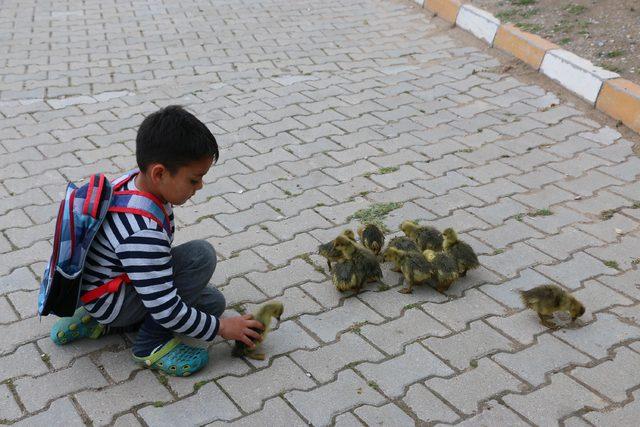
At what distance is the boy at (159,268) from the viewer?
338cm

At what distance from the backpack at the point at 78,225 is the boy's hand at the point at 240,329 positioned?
55 cm

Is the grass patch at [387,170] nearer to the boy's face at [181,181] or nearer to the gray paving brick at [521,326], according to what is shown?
the gray paving brick at [521,326]

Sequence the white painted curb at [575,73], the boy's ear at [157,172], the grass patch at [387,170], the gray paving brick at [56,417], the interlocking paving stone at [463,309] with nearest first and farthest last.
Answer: the gray paving brick at [56,417] < the boy's ear at [157,172] < the interlocking paving stone at [463,309] < the grass patch at [387,170] < the white painted curb at [575,73]

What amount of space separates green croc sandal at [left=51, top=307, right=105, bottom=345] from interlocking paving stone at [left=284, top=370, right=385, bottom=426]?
43.4 inches

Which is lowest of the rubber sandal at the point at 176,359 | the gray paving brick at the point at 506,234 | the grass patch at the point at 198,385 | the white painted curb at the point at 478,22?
the grass patch at the point at 198,385

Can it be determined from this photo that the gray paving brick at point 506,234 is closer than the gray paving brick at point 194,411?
No

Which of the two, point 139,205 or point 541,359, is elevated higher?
point 139,205

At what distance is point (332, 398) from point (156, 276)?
991mm

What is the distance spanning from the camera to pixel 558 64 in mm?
7586

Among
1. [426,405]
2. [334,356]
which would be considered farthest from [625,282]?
[334,356]

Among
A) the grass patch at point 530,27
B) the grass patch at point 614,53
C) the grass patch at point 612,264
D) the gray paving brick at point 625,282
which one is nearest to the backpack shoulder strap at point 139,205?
the gray paving brick at point 625,282

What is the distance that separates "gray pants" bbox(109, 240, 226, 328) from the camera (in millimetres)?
3615

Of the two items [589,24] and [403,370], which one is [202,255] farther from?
[589,24]

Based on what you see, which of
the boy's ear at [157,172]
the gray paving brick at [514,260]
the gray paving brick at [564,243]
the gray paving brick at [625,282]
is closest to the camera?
the boy's ear at [157,172]
